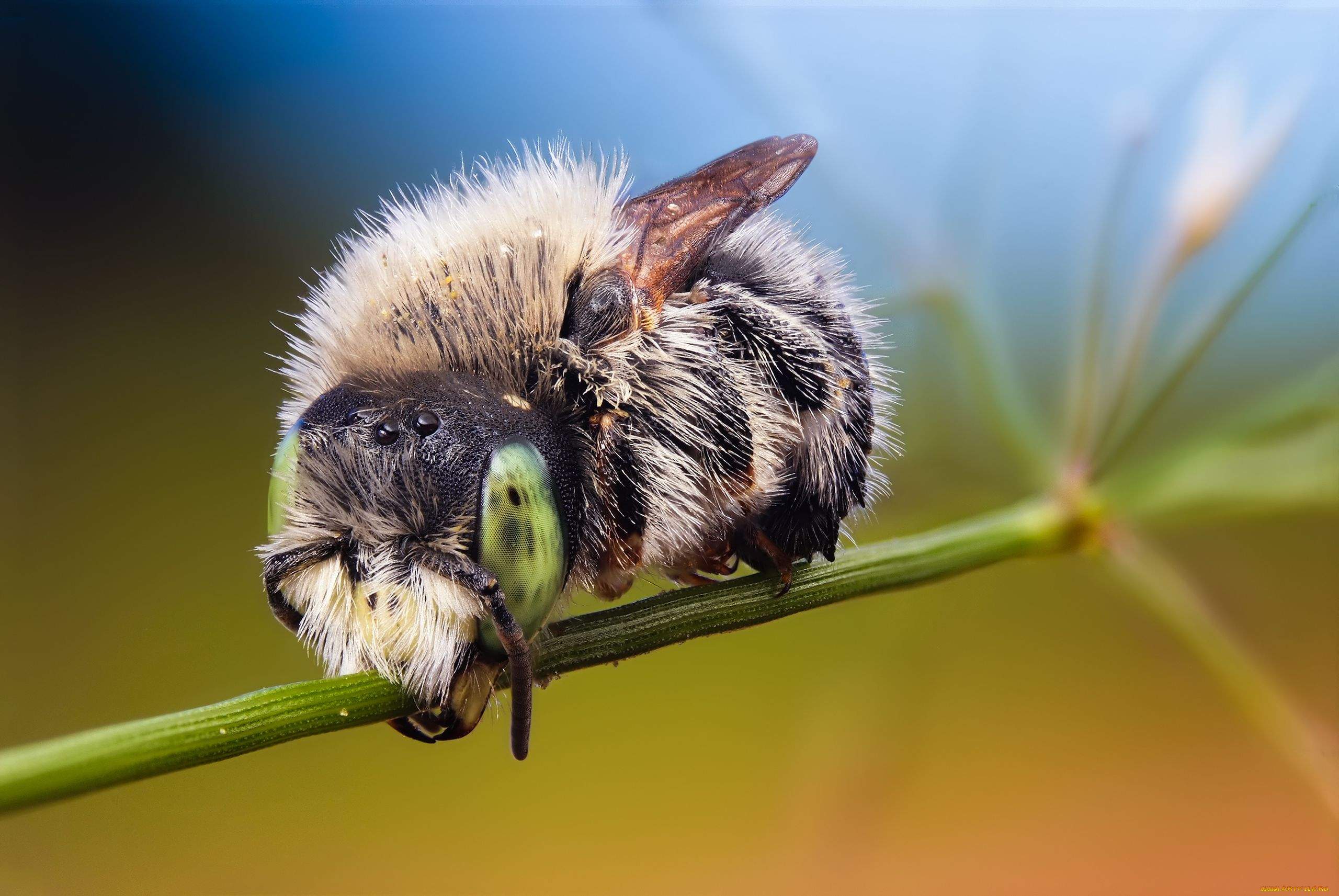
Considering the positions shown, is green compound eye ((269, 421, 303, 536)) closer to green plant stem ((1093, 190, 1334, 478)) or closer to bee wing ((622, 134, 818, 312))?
bee wing ((622, 134, 818, 312))

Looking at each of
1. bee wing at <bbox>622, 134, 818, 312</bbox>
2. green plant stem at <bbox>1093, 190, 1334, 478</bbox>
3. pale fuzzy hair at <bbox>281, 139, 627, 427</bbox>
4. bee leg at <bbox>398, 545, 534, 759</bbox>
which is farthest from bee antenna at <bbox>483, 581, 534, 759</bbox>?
green plant stem at <bbox>1093, 190, 1334, 478</bbox>

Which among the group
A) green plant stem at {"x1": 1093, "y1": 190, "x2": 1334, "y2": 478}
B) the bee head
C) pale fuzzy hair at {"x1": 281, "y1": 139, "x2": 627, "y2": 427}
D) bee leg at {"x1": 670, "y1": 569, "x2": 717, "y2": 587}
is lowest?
the bee head

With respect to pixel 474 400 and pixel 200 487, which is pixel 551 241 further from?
pixel 200 487

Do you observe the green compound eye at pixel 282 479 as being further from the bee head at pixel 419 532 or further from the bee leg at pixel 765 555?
the bee leg at pixel 765 555

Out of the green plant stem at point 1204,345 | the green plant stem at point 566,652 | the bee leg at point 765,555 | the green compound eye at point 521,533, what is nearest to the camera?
the green plant stem at point 566,652

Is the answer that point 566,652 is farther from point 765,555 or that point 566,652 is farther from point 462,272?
point 462,272

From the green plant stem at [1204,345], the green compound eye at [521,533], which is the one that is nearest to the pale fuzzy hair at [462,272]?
the green compound eye at [521,533]

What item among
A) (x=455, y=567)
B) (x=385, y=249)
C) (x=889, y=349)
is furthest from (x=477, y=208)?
(x=889, y=349)
